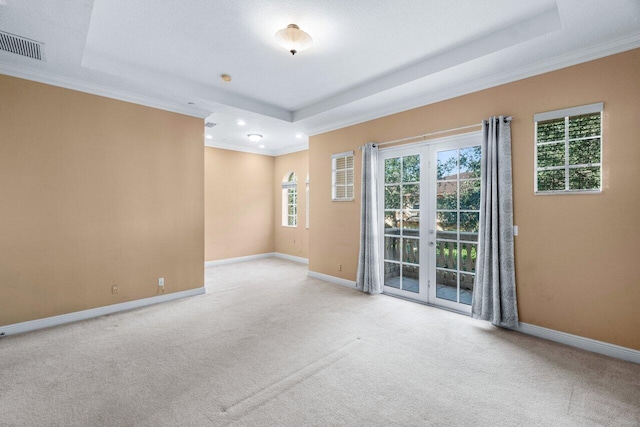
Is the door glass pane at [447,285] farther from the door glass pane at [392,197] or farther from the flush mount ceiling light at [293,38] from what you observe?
the flush mount ceiling light at [293,38]

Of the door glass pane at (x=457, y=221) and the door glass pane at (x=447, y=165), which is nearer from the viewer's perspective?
the door glass pane at (x=457, y=221)

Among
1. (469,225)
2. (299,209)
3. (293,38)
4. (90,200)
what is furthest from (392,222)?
(90,200)

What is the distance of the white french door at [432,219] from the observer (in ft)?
12.6

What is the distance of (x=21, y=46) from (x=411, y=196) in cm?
484

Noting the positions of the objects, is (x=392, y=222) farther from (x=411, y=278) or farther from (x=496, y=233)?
(x=496, y=233)

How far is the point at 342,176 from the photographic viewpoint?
5.43 m

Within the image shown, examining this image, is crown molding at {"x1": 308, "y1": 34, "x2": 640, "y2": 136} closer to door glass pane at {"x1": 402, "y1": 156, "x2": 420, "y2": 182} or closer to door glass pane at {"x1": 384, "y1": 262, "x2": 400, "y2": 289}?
door glass pane at {"x1": 402, "y1": 156, "x2": 420, "y2": 182}

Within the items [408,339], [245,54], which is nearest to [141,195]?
[245,54]

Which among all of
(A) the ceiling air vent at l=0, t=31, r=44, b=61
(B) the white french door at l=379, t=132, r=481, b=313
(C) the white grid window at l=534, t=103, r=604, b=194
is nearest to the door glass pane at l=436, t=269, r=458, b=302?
(B) the white french door at l=379, t=132, r=481, b=313

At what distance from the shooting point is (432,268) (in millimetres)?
4180

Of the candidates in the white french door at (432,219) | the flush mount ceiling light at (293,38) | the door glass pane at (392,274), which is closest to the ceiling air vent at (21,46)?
the flush mount ceiling light at (293,38)

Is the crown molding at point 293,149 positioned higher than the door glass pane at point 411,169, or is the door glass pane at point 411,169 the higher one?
the crown molding at point 293,149

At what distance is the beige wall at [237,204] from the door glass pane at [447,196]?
513 cm

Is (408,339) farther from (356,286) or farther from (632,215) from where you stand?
(632,215)
